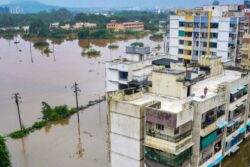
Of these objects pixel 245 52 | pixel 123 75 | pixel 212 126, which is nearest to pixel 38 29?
pixel 245 52

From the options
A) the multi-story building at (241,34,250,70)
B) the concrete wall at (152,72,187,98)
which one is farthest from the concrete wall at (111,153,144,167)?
the multi-story building at (241,34,250,70)

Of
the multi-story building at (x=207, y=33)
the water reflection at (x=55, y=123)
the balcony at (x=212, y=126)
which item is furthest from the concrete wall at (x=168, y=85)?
the multi-story building at (x=207, y=33)

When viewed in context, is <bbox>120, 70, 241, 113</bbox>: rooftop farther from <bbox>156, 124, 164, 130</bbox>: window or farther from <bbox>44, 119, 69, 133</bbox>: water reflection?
<bbox>44, 119, 69, 133</bbox>: water reflection

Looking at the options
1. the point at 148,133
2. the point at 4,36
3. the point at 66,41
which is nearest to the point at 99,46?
the point at 66,41

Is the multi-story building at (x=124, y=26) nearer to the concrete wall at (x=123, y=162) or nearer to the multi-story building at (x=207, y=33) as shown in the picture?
the multi-story building at (x=207, y=33)

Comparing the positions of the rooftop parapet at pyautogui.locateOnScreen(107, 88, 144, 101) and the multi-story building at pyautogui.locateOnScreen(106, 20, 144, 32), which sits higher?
the multi-story building at pyautogui.locateOnScreen(106, 20, 144, 32)

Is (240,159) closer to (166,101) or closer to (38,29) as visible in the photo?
(166,101)

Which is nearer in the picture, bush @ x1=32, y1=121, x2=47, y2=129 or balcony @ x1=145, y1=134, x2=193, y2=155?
balcony @ x1=145, y1=134, x2=193, y2=155
